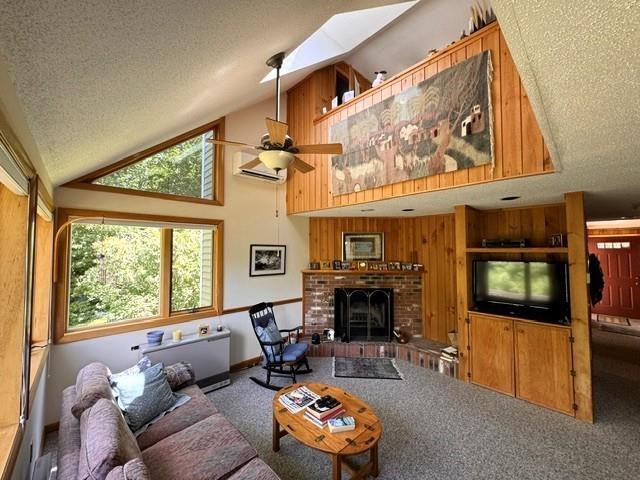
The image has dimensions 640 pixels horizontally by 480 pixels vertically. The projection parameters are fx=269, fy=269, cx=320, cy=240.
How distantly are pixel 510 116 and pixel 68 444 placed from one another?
382 cm

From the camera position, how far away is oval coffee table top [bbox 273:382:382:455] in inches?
72.7

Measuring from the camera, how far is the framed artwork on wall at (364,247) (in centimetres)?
487

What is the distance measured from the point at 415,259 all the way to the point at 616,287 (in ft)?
19.7

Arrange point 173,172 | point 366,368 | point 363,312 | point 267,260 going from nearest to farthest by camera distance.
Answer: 1. point 173,172
2. point 366,368
3. point 267,260
4. point 363,312

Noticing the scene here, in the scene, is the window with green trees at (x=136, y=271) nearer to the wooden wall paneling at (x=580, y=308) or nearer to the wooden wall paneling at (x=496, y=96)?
the wooden wall paneling at (x=496, y=96)

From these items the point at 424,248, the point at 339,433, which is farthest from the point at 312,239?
the point at 339,433

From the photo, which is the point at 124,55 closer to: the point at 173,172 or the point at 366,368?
the point at 173,172

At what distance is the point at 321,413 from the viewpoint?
214 cm

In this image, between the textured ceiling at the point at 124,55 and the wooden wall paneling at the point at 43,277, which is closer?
the textured ceiling at the point at 124,55

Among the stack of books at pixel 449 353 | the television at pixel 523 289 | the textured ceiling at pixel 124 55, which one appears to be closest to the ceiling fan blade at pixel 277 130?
the textured ceiling at pixel 124 55

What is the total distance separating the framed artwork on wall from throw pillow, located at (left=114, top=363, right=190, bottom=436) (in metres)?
3.26

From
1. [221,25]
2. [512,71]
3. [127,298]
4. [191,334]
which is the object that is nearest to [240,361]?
[191,334]

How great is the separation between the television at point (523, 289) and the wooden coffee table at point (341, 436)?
2280 mm

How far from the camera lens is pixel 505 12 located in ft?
2.55
